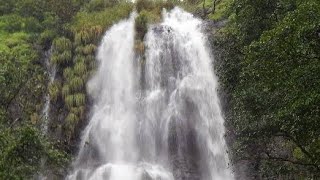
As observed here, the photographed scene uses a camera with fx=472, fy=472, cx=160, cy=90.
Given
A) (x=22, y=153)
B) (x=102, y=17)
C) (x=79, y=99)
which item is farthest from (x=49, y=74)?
(x=22, y=153)

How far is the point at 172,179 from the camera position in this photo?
21641mm

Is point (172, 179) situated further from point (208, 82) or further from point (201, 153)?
point (208, 82)

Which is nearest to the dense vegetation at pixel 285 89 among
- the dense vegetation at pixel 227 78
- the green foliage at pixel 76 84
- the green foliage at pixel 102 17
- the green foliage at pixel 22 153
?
the dense vegetation at pixel 227 78

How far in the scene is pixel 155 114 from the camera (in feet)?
80.1

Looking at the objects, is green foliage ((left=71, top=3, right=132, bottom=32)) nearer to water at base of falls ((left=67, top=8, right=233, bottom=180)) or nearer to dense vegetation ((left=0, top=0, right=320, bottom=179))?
dense vegetation ((left=0, top=0, right=320, bottom=179))

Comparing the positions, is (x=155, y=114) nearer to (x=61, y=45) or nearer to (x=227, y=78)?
A: (x=227, y=78)

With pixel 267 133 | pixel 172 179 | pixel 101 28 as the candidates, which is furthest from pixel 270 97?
pixel 101 28

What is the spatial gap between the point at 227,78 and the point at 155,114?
294 inches

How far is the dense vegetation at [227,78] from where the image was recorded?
44.1ft

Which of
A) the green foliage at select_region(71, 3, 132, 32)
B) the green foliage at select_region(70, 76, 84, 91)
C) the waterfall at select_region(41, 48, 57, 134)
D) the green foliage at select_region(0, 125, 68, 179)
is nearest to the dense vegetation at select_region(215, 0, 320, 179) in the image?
the green foliage at select_region(0, 125, 68, 179)

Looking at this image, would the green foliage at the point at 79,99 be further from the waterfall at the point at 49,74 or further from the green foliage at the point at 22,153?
the green foliage at the point at 22,153

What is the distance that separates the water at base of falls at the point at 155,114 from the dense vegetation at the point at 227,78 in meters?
0.86

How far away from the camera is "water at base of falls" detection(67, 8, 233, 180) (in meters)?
22.4

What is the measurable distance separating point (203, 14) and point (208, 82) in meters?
8.40
